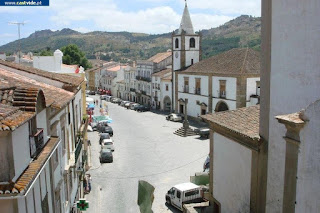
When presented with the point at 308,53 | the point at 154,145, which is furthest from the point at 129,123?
the point at 308,53

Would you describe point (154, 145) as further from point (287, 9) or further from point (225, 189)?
point (287, 9)

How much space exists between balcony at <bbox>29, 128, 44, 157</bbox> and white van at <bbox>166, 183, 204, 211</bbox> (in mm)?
11062

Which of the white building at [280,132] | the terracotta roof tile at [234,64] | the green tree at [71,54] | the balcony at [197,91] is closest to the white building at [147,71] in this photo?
the terracotta roof tile at [234,64]

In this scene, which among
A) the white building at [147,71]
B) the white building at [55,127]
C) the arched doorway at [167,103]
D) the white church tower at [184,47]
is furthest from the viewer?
the white building at [147,71]

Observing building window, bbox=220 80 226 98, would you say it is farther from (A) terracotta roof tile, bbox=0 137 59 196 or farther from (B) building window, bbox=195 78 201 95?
(A) terracotta roof tile, bbox=0 137 59 196

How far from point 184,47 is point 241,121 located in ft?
124

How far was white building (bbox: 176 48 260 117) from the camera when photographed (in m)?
38.1

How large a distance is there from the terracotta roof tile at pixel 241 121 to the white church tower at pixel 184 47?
35555 mm

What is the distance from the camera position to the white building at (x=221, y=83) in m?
38.1

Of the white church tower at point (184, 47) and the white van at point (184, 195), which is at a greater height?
the white church tower at point (184, 47)

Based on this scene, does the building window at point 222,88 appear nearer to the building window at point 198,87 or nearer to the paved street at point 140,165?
the building window at point 198,87

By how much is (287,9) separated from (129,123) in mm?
35810

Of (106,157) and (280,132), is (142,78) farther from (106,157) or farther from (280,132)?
(280,132)

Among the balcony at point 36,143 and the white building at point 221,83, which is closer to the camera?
the balcony at point 36,143
